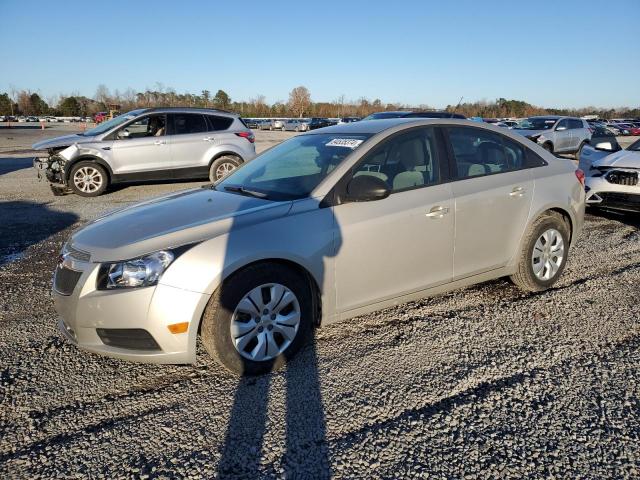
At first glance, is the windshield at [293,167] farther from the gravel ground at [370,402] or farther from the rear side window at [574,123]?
the rear side window at [574,123]

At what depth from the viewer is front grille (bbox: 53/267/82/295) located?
10.3 feet

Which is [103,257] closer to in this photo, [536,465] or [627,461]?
[536,465]

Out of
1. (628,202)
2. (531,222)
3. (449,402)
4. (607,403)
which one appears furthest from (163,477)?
(628,202)

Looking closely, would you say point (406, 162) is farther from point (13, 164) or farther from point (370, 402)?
point (13, 164)

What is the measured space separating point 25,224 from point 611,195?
29.8 ft

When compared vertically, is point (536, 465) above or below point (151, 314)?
below

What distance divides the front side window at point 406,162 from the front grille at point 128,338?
6.17 ft

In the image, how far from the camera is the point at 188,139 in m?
10.9

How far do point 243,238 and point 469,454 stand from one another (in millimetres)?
1764

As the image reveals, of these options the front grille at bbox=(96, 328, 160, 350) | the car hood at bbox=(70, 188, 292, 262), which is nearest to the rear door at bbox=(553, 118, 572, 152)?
the car hood at bbox=(70, 188, 292, 262)

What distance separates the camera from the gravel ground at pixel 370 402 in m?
2.46

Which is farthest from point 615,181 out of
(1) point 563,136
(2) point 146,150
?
(1) point 563,136

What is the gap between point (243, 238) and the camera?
3131 mm

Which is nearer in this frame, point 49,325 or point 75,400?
point 75,400
